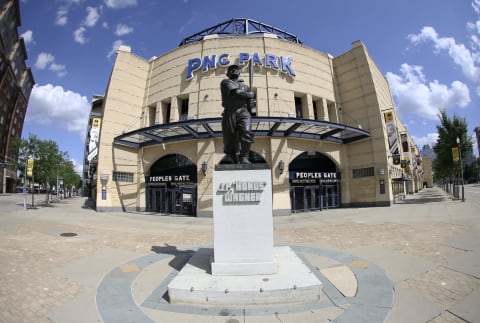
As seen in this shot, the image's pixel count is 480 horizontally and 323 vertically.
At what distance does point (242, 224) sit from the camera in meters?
5.20

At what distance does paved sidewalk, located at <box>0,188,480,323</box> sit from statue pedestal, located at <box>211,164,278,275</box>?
117 cm

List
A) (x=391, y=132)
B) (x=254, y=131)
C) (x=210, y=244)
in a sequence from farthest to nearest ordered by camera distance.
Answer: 1. (x=391, y=132)
2. (x=254, y=131)
3. (x=210, y=244)

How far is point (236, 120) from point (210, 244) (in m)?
4.93

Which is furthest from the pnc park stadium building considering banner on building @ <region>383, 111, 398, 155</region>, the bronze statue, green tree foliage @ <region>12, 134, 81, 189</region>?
the bronze statue

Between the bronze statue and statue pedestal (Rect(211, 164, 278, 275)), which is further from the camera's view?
the bronze statue

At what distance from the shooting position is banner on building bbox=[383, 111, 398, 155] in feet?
71.4

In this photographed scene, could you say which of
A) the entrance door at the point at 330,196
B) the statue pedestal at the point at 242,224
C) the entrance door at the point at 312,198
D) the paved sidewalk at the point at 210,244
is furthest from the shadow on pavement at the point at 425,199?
the statue pedestal at the point at 242,224

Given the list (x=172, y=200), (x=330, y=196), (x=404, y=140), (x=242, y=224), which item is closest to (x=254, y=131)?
(x=172, y=200)

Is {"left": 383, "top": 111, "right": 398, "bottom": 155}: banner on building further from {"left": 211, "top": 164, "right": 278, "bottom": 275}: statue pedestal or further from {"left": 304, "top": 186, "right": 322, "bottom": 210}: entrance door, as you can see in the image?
{"left": 211, "top": 164, "right": 278, "bottom": 275}: statue pedestal

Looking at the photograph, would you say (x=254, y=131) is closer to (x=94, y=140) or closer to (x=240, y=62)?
(x=240, y=62)

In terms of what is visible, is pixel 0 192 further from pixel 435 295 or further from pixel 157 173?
pixel 435 295

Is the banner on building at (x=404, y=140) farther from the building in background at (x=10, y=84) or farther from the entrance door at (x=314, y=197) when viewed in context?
the building in background at (x=10, y=84)

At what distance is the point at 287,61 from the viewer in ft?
70.8

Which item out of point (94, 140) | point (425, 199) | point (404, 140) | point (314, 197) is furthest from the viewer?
point (404, 140)
